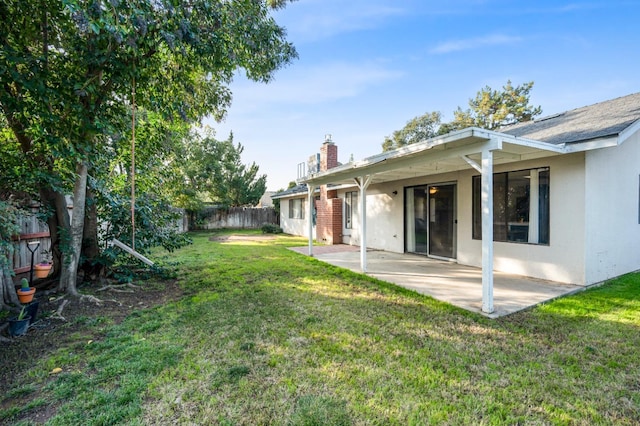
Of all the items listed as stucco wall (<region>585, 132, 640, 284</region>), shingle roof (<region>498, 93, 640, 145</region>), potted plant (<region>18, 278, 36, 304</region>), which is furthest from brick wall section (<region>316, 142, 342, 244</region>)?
potted plant (<region>18, 278, 36, 304</region>)

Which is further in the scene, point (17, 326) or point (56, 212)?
point (56, 212)

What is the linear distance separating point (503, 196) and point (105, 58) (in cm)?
776

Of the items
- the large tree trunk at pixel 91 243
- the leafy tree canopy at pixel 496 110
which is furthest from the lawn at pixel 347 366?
the leafy tree canopy at pixel 496 110

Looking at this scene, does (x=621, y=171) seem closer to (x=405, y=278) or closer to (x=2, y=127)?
(x=405, y=278)

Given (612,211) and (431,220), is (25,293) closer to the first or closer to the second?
(431,220)

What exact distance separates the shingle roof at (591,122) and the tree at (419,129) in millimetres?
22555

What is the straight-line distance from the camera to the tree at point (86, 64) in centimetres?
388

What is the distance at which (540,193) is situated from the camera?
232 inches

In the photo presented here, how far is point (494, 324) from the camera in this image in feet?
12.6

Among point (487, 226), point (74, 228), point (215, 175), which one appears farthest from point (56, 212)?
point (215, 175)

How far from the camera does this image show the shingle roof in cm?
522

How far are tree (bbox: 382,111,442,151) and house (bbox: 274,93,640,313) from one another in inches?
915

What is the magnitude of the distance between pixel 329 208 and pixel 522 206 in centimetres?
771

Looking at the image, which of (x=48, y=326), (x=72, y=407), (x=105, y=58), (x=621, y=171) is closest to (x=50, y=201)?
(x=48, y=326)
